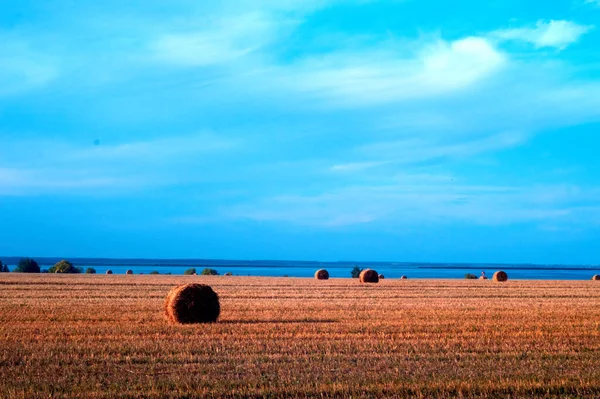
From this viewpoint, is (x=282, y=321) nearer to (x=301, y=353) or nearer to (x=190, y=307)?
(x=190, y=307)

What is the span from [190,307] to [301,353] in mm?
6144

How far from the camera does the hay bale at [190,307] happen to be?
61.0ft

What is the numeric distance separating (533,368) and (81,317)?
42.3ft

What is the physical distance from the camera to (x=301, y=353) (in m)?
13.3

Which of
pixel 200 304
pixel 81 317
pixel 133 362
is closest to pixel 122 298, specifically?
pixel 81 317

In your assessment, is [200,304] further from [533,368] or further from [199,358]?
[533,368]

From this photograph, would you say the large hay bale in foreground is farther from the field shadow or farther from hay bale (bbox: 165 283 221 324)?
hay bale (bbox: 165 283 221 324)

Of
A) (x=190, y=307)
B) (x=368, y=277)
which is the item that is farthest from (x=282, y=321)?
(x=368, y=277)

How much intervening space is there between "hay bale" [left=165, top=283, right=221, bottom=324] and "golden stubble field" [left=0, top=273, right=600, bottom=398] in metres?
0.38

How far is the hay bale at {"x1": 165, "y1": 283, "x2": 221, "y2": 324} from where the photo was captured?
1859cm

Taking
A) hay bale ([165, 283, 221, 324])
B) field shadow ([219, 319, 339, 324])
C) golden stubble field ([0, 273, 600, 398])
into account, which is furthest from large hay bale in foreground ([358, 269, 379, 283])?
hay bale ([165, 283, 221, 324])

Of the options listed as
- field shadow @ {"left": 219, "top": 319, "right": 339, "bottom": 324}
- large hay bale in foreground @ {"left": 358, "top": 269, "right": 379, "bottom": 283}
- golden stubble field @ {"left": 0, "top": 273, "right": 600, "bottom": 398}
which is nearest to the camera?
golden stubble field @ {"left": 0, "top": 273, "right": 600, "bottom": 398}

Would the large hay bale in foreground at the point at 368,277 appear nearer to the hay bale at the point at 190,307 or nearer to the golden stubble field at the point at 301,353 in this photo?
the golden stubble field at the point at 301,353

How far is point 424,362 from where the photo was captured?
12.3 meters
